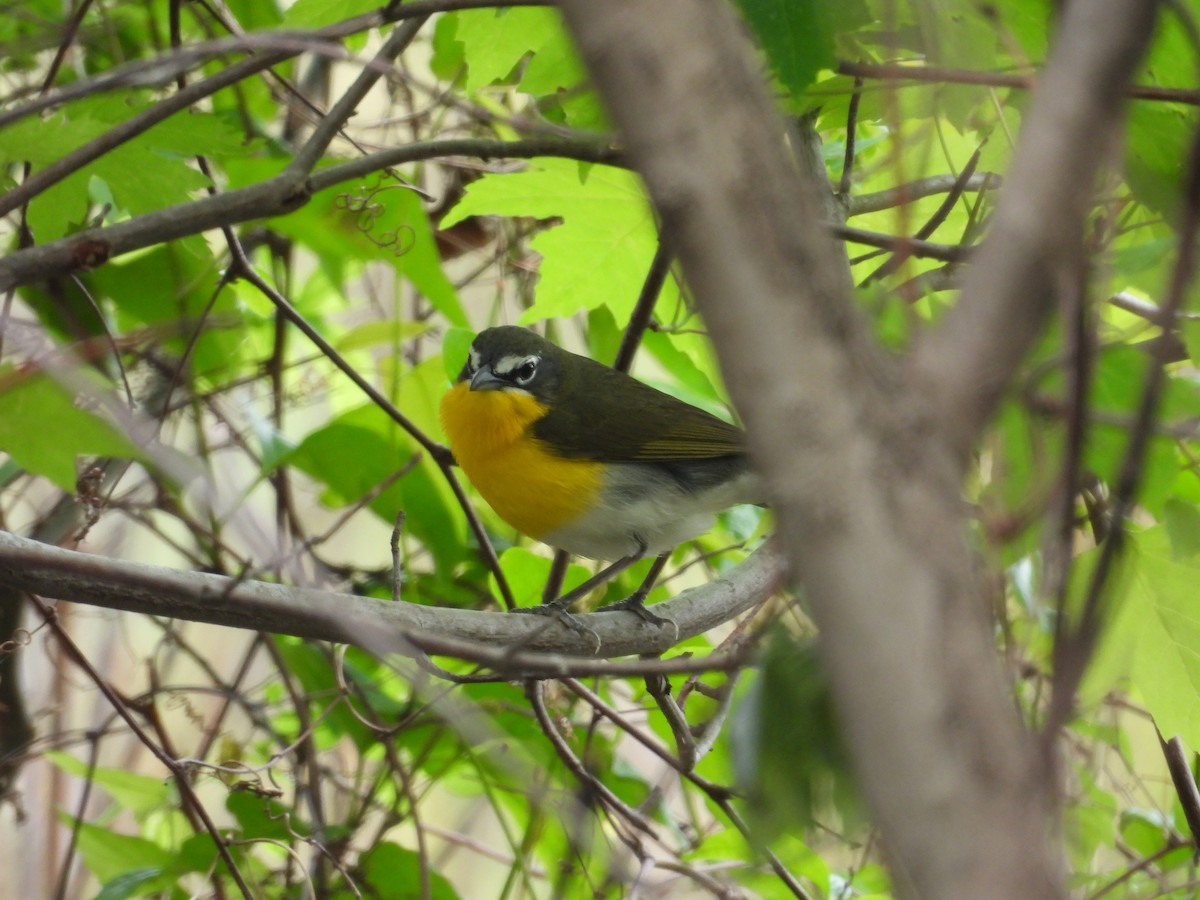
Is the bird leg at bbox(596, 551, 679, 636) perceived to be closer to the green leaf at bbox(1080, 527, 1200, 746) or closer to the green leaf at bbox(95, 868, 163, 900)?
the green leaf at bbox(1080, 527, 1200, 746)

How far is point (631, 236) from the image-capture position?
301 centimetres

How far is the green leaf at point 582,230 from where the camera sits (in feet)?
9.41

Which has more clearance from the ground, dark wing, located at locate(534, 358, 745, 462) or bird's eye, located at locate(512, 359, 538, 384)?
bird's eye, located at locate(512, 359, 538, 384)

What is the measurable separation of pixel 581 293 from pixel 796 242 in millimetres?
2384

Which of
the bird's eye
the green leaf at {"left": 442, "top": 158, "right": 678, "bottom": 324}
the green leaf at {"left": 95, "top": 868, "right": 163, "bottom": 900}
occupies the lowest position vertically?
the green leaf at {"left": 95, "top": 868, "right": 163, "bottom": 900}

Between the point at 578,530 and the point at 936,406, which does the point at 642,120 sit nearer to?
the point at 936,406

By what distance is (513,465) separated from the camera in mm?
3588

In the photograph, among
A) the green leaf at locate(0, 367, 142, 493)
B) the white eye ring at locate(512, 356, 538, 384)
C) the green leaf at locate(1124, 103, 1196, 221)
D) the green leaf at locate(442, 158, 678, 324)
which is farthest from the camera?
the white eye ring at locate(512, 356, 538, 384)

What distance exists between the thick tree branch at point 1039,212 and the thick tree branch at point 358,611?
338 millimetres

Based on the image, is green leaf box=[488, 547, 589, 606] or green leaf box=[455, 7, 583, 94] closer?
green leaf box=[455, 7, 583, 94]

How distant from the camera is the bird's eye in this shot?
385 cm

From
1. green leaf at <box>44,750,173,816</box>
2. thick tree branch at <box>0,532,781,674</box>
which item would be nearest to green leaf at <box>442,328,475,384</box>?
thick tree branch at <box>0,532,781,674</box>

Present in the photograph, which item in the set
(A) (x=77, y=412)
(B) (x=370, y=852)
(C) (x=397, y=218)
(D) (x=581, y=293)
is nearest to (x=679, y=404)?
(D) (x=581, y=293)

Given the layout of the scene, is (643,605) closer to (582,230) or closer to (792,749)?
(582,230)
